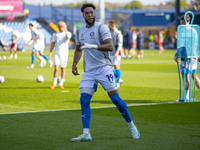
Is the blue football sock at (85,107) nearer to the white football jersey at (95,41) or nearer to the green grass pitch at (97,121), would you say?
the green grass pitch at (97,121)

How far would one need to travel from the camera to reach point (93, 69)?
7926mm

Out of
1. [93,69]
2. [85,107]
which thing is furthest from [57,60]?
[85,107]

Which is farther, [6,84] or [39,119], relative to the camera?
[6,84]

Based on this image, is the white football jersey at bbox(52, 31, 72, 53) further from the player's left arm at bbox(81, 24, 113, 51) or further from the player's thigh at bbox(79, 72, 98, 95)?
the player's left arm at bbox(81, 24, 113, 51)

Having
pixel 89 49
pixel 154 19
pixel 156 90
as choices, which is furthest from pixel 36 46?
pixel 154 19

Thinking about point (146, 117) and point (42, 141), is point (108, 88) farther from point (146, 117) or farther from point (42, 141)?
point (146, 117)

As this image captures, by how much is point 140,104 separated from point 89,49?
488 centimetres

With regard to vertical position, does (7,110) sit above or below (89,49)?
below

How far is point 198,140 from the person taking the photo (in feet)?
25.7

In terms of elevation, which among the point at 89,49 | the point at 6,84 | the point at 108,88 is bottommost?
the point at 6,84

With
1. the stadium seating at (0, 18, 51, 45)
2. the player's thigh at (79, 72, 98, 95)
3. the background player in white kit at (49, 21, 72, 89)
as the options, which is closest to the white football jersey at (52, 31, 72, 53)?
the background player in white kit at (49, 21, 72, 89)

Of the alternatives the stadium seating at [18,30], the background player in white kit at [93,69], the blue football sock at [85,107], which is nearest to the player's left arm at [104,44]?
the background player in white kit at [93,69]

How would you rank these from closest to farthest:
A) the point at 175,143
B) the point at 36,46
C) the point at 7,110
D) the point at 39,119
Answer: the point at 175,143 < the point at 39,119 < the point at 7,110 < the point at 36,46

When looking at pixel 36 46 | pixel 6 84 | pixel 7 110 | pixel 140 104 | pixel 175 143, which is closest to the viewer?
pixel 175 143
